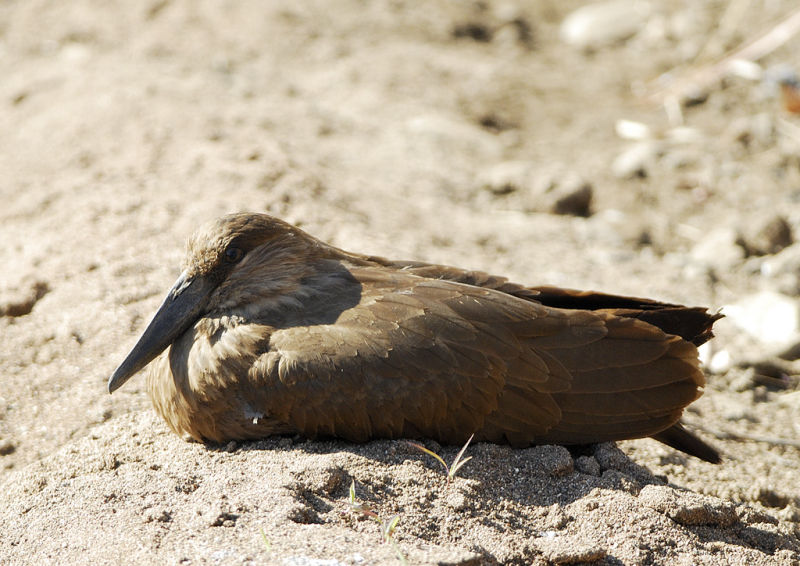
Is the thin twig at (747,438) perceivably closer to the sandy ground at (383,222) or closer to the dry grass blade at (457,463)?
the sandy ground at (383,222)

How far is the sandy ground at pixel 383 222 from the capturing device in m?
3.38

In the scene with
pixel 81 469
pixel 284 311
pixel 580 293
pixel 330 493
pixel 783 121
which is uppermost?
pixel 783 121

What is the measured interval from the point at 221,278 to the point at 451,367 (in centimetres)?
111

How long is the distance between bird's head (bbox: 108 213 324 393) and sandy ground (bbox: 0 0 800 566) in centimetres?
40

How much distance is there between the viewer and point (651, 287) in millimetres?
5992

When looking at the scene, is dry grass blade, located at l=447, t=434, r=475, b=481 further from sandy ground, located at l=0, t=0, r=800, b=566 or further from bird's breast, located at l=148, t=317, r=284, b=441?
bird's breast, located at l=148, t=317, r=284, b=441

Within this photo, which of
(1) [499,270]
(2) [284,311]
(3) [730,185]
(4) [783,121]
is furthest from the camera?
(4) [783,121]

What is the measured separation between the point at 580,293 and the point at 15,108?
5.20 metres

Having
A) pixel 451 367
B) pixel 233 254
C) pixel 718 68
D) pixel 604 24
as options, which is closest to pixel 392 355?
→ pixel 451 367

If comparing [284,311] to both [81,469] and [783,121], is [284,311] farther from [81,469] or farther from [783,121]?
[783,121]

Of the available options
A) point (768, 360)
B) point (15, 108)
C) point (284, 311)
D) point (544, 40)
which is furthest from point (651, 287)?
point (15, 108)

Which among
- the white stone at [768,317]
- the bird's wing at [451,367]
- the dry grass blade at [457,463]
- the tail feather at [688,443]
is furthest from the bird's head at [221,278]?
the white stone at [768,317]

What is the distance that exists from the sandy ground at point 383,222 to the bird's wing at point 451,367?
14 centimetres

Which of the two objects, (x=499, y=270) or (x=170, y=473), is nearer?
(x=170, y=473)
